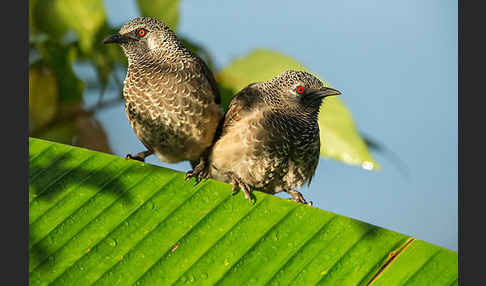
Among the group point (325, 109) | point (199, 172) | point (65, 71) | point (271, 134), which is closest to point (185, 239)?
point (199, 172)

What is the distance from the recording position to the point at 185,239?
57.6 inches

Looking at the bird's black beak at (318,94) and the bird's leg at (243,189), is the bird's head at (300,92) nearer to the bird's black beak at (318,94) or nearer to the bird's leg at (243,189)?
the bird's black beak at (318,94)

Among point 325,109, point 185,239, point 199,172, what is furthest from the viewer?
point 325,109

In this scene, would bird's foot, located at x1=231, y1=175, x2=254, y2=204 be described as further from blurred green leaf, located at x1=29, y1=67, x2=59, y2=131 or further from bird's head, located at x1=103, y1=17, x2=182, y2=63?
blurred green leaf, located at x1=29, y1=67, x2=59, y2=131

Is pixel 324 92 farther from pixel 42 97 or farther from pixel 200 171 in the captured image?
pixel 42 97

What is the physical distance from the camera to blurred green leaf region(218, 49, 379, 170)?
2.33 metres

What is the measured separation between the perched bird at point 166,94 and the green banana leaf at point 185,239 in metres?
0.52

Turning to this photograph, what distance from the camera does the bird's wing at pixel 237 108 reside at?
2135mm

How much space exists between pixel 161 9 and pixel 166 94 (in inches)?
37.4

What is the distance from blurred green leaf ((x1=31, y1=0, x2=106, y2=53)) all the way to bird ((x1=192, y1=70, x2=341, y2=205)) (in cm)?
100

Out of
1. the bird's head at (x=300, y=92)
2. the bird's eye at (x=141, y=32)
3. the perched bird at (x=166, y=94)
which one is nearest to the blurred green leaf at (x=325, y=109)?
the bird's head at (x=300, y=92)

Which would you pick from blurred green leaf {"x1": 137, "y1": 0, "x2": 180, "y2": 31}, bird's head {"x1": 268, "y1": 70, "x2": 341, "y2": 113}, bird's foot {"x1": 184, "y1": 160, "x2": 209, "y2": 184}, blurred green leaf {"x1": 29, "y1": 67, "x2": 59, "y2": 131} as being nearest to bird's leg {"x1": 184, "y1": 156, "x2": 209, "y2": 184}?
bird's foot {"x1": 184, "y1": 160, "x2": 209, "y2": 184}

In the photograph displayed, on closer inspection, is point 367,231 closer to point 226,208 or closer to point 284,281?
point 284,281

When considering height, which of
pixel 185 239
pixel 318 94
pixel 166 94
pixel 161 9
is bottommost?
pixel 185 239
